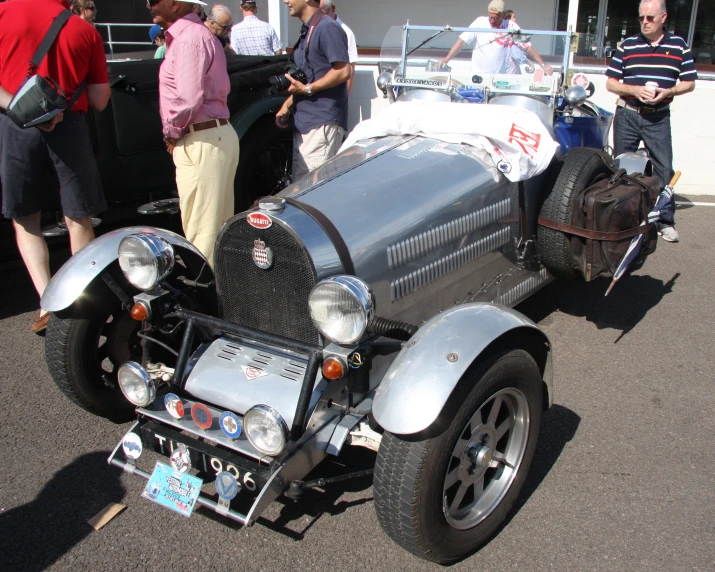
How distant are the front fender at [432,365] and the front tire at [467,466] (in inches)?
A: 3.7

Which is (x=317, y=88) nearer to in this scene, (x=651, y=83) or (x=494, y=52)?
(x=494, y=52)

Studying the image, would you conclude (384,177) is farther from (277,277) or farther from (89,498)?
(89,498)

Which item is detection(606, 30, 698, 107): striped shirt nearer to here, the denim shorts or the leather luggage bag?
the leather luggage bag

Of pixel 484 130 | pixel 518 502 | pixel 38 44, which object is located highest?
pixel 38 44

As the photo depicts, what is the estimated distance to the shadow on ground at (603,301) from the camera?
4254mm

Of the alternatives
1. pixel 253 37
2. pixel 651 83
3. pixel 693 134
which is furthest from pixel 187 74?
pixel 693 134

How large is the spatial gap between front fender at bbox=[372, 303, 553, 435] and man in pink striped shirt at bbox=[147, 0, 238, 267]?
217cm

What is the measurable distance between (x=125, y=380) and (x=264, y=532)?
2.51 feet

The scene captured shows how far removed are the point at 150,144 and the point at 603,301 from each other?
349cm

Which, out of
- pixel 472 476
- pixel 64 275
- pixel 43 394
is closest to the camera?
pixel 472 476

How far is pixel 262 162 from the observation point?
18.3 feet

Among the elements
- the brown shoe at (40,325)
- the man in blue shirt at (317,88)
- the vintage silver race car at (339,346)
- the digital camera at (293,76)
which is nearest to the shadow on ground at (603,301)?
the vintage silver race car at (339,346)

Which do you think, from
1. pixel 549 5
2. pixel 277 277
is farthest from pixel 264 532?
pixel 549 5

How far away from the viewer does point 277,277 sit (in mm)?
2549
